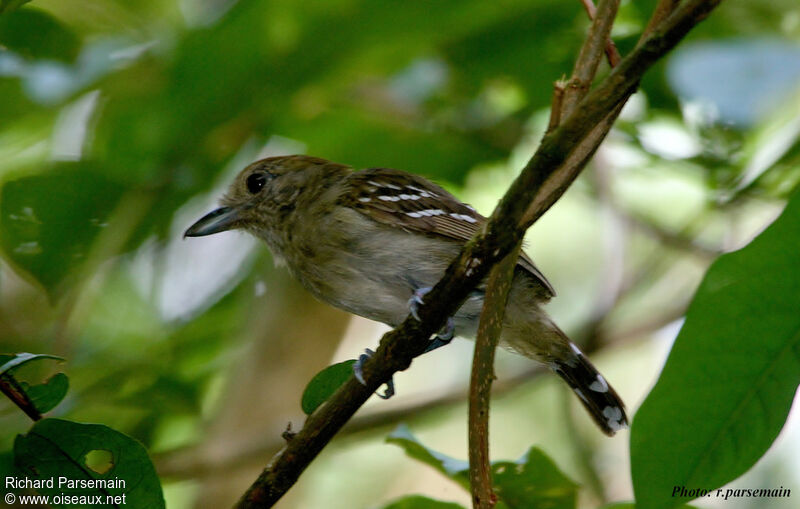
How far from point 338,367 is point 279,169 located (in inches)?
85.8

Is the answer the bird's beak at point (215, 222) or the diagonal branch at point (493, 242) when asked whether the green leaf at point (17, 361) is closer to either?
the diagonal branch at point (493, 242)

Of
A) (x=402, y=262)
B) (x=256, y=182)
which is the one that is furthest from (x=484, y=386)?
(x=256, y=182)

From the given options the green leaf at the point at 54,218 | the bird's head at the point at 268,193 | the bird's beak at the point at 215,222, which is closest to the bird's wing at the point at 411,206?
the bird's head at the point at 268,193

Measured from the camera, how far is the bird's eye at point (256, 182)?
4285 mm

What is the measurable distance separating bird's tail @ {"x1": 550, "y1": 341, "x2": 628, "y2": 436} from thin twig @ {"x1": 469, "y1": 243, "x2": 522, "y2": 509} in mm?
1571

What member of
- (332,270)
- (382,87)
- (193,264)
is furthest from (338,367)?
(382,87)

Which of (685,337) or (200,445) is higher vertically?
(685,337)

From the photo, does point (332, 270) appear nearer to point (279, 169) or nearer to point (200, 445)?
point (279, 169)

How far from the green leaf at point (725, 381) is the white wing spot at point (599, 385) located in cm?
149

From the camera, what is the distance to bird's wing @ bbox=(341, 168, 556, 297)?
139 inches

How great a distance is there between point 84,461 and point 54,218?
1631mm

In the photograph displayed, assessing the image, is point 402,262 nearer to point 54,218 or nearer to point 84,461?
point 54,218

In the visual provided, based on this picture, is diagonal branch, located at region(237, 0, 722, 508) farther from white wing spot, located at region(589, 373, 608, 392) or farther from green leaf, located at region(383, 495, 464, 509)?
white wing spot, located at region(589, 373, 608, 392)

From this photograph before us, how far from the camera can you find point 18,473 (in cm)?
232
